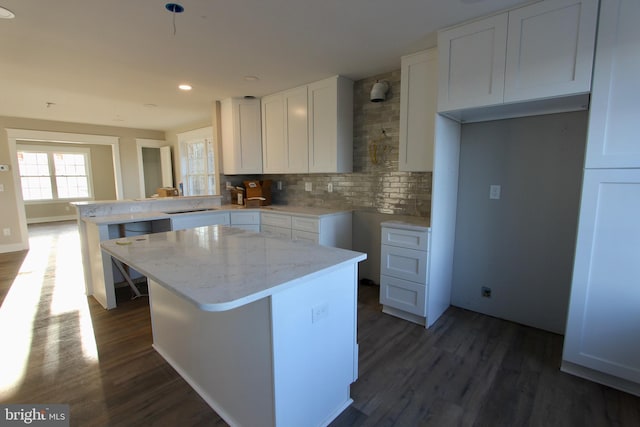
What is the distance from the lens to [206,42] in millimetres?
2438

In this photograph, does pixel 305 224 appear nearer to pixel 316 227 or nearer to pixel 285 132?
pixel 316 227

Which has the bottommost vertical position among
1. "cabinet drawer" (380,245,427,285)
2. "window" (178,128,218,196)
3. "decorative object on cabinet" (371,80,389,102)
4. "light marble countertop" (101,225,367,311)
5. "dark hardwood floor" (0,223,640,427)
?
"dark hardwood floor" (0,223,640,427)

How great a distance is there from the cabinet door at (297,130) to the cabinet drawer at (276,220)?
2.05 feet

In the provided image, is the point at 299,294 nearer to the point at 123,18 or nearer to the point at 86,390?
the point at 86,390

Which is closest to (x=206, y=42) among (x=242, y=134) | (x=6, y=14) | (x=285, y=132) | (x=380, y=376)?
(x=6, y=14)

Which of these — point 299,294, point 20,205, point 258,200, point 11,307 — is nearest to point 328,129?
point 258,200

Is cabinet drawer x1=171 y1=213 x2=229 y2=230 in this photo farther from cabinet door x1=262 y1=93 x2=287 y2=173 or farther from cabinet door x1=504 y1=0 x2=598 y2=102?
cabinet door x1=504 y1=0 x2=598 y2=102

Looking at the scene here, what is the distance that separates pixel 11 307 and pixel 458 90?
4.56m

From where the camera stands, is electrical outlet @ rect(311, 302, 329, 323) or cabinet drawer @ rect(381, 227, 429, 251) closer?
electrical outlet @ rect(311, 302, 329, 323)

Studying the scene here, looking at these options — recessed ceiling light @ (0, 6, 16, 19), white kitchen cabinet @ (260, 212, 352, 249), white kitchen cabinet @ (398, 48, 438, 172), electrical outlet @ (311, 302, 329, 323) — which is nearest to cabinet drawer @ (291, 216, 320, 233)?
white kitchen cabinet @ (260, 212, 352, 249)

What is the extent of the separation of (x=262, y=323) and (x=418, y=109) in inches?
88.1

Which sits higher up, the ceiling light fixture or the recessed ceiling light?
the ceiling light fixture

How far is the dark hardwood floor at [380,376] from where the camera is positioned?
1656mm

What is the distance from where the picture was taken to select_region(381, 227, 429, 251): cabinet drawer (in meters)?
2.51
